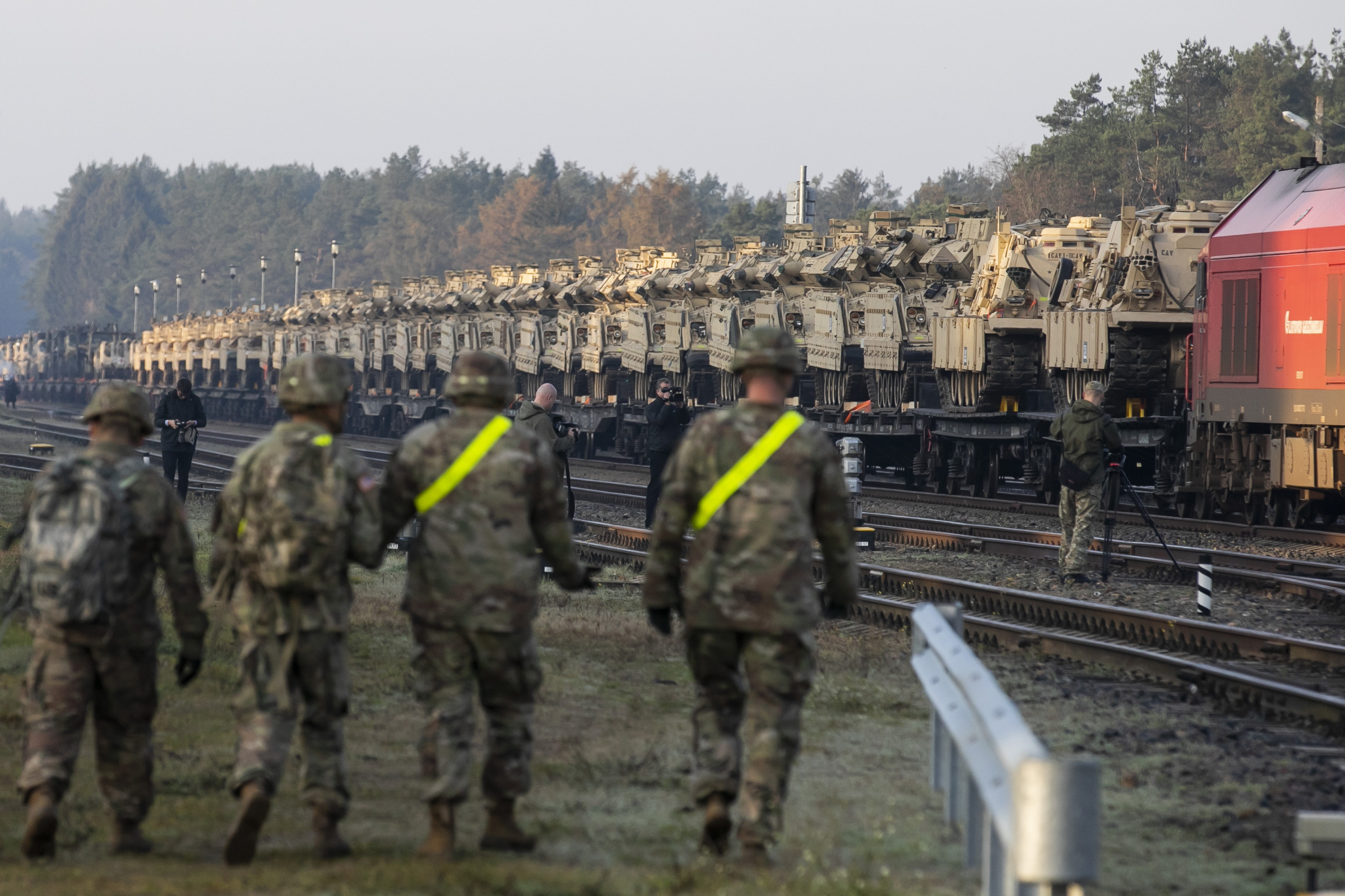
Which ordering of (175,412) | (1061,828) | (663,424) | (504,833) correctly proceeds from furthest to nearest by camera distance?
(175,412)
(663,424)
(504,833)
(1061,828)

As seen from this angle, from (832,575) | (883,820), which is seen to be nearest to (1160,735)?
(883,820)

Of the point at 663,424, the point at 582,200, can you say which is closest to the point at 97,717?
the point at 663,424

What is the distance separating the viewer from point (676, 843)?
21.9ft

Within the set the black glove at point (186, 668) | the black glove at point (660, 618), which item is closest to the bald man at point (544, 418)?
the black glove at point (186, 668)

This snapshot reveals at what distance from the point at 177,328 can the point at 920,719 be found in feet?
234

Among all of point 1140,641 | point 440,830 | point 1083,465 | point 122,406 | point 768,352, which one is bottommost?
point 1140,641

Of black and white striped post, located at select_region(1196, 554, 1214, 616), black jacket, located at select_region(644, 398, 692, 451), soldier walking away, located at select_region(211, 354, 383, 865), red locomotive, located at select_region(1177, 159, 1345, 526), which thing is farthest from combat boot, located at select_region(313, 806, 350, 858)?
red locomotive, located at select_region(1177, 159, 1345, 526)

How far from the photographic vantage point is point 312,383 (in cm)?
658

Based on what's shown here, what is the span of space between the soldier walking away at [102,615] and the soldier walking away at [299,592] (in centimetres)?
28

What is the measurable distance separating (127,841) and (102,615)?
82cm

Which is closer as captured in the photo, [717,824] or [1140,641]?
[717,824]

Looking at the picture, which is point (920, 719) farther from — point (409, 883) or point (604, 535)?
point (604, 535)

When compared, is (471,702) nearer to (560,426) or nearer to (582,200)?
(560,426)

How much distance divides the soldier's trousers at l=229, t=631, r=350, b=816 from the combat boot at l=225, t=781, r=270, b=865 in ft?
0.40
